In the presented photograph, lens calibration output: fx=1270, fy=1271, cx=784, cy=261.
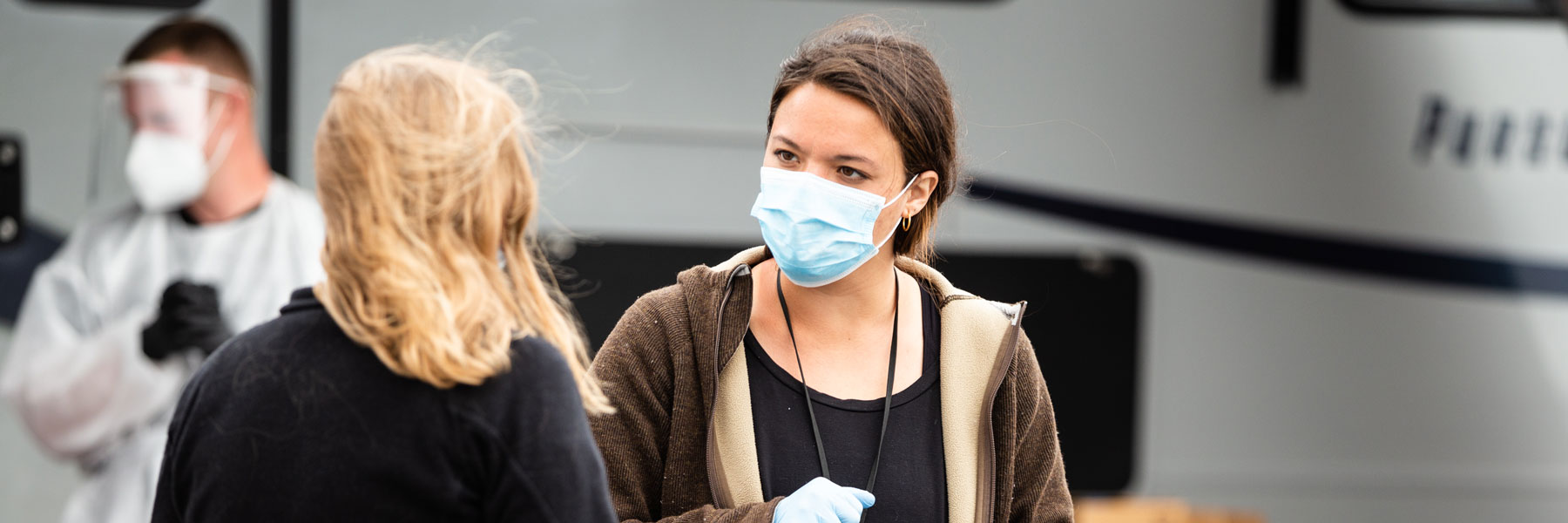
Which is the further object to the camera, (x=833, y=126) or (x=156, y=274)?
(x=156, y=274)

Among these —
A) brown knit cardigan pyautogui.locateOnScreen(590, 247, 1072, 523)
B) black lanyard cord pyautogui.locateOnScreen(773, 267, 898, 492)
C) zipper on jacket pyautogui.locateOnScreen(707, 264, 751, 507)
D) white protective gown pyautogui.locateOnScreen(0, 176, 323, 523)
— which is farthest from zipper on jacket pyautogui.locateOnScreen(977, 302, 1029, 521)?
white protective gown pyautogui.locateOnScreen(0, 176, 323, 523)

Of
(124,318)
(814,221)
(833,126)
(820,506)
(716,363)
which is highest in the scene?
(833,126)

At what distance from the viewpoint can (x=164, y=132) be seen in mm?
2943

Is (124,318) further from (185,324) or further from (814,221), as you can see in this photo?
(814,221)

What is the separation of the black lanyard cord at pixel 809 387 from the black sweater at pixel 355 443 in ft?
1.34

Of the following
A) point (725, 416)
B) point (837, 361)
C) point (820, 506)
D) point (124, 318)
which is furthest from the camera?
point (124, 318)

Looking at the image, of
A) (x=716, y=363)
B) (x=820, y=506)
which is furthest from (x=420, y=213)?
(x=820, y=506)

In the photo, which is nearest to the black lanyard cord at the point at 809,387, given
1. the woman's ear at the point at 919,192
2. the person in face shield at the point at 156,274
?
the woman's ear at the point at 919,192

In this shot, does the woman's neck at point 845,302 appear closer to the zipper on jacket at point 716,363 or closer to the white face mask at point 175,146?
the zipper on jacket at point 716,363

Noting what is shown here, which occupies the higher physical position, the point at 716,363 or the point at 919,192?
the point at 919,192

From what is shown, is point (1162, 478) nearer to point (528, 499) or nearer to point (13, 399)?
point (528, 499)

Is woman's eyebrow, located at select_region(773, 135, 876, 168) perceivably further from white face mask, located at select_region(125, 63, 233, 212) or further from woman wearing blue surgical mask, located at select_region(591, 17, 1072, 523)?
white face mask, located at select_region(125, 63, 233, 212)

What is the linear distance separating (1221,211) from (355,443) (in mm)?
2788

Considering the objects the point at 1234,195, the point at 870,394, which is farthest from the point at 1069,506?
the point at 1234,195
